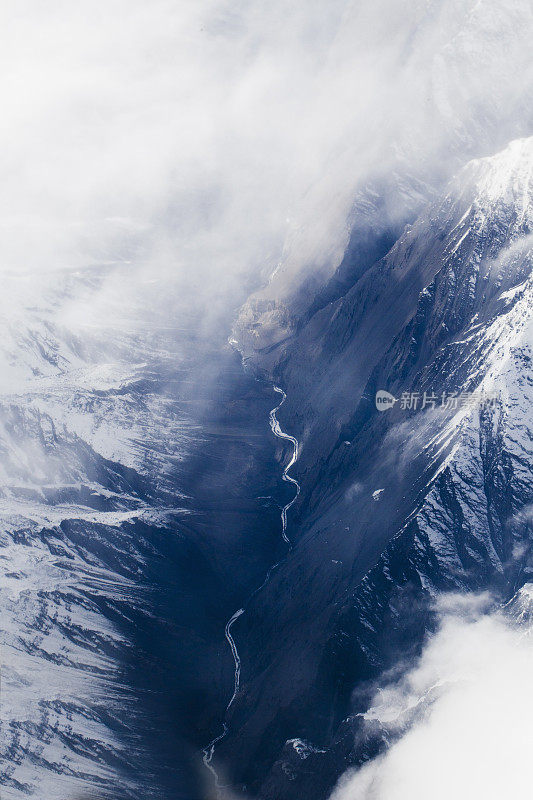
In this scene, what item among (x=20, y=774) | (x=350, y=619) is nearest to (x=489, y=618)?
(x=350, y=619)

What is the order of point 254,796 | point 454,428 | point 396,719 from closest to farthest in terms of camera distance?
point 396,719
point 254,796
point 454,428

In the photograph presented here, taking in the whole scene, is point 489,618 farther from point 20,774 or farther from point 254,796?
point 20,774

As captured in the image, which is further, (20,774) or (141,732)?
(141,732)

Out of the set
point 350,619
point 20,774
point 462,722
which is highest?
point 462,722

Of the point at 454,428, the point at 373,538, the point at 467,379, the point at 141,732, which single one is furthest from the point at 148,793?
the point at 467,379

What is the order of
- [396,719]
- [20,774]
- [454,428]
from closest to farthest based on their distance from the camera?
[396,719]
[20,774]
[454,428]

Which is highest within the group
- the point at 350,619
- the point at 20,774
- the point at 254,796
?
the point at 350,619

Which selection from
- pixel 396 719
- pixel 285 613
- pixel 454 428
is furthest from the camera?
pixel 285 613

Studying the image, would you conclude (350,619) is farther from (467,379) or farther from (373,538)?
(467,379)

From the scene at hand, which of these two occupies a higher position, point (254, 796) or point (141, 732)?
point (254, 796)
